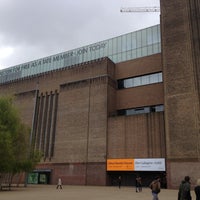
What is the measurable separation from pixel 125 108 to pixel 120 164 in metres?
9.18

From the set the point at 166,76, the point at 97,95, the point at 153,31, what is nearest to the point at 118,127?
the point at 97,95

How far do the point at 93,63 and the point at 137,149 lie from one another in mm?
16726

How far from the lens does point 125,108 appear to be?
44.2 meters

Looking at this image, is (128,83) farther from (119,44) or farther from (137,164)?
(137,164)

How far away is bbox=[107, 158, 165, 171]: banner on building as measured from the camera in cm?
3638

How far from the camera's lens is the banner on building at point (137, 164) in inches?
1432

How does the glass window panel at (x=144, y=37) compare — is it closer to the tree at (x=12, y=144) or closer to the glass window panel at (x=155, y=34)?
the glass window panel at (x=155, y=34)

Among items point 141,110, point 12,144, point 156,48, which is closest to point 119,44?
point 156,48

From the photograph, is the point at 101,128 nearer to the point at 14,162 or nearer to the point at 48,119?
the point at 48,119

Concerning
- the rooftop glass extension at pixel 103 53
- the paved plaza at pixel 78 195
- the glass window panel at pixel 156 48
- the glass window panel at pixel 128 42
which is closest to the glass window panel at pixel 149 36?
the rooftop glass extension at pixel 103 53

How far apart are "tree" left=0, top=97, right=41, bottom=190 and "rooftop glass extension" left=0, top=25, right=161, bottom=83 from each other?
22.9 meters

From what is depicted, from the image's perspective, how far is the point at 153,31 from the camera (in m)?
46.5

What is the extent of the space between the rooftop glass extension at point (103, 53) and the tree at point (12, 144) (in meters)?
22.9

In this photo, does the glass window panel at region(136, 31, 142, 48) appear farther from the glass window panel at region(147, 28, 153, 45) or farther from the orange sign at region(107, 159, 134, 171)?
the orange sign at region(107, 159, 134, 171)
